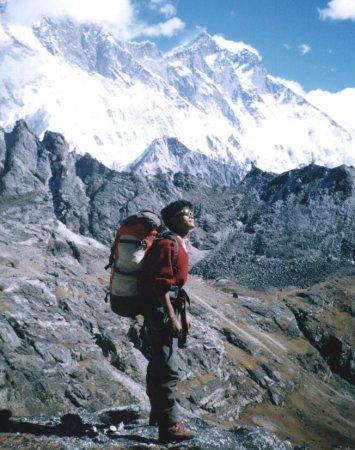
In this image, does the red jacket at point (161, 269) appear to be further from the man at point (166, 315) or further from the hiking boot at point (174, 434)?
the hiking boot at point (174, 434)

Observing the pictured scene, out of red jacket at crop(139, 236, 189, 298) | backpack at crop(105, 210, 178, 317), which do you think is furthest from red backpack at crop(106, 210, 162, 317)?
red jacket at crop(139, 236, 189, 298)

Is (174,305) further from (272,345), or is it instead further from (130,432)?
(272,345)

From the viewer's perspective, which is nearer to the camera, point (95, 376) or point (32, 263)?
point (95, 376)

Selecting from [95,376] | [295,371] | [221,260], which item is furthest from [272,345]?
[221,260]

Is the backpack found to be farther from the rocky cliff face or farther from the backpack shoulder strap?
the rocky cliff face

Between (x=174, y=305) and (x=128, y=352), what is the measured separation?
2507 inches

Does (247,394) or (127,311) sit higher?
(127,311)

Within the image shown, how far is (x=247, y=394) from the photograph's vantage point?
80.9 metres

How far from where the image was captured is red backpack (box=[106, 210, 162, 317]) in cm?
1023

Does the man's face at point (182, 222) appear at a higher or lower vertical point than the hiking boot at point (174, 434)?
higher

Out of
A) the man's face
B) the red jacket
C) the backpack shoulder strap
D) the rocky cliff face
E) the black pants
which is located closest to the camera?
the red jacket

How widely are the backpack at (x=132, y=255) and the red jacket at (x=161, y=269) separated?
0.63ft

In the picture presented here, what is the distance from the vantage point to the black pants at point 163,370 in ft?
33.5

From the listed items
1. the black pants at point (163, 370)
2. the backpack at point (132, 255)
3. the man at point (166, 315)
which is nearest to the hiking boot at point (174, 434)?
the man at point (166, 315)
